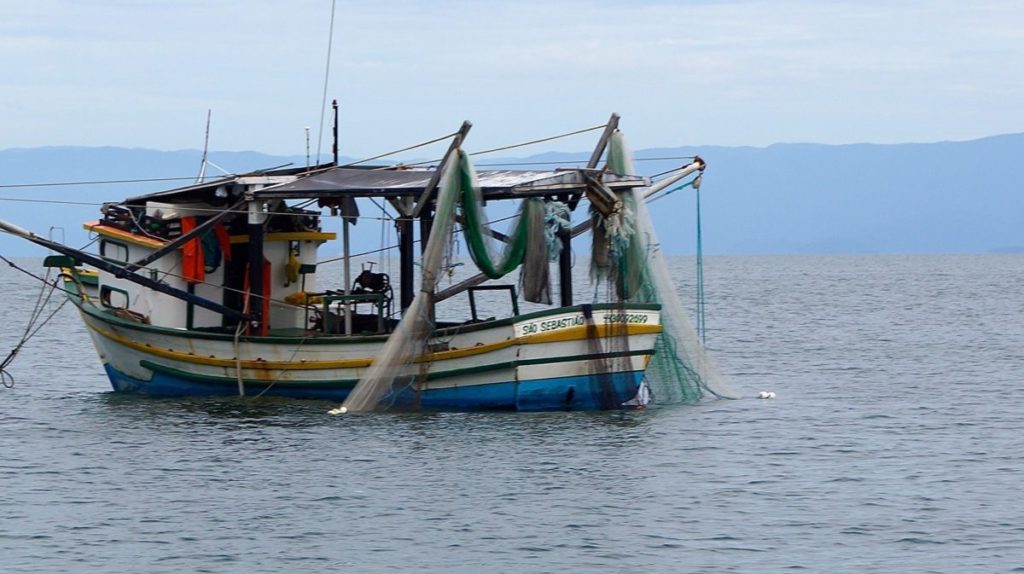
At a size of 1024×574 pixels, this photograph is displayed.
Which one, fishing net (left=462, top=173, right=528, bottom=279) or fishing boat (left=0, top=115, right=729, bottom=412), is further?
fishing boat (left=0, top=115, right=729, bottom=412)

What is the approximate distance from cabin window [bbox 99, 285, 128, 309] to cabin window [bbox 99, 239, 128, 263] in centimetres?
65

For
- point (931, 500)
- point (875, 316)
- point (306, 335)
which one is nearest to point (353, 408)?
point (306, 335)

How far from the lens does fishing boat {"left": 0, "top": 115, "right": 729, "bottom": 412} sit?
26891 millimetres

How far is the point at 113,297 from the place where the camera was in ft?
106

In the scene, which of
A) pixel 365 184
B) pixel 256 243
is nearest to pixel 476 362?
pixel 365 184

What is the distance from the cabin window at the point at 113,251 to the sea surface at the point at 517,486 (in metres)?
2.86

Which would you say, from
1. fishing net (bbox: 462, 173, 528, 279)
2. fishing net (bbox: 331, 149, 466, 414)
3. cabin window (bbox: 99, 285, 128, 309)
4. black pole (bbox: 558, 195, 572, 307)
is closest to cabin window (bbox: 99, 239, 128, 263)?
cabin window (bbox: 99, 285, 128, 309)

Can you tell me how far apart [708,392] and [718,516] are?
1258cm

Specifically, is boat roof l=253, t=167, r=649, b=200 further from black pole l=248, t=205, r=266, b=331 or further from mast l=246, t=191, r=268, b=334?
black pole l=248, t=205, r=266, b=331

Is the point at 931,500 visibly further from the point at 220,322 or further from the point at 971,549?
the point at 220,322

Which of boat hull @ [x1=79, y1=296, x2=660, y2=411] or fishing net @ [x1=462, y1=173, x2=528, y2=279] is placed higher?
fishing net @ [x1=462, y1=173, x2=528, y2=279]

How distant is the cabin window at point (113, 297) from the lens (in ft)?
105

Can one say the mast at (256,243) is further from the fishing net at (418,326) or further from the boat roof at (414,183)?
the fishing net at (418,326)

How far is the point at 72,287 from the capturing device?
1362 inches
